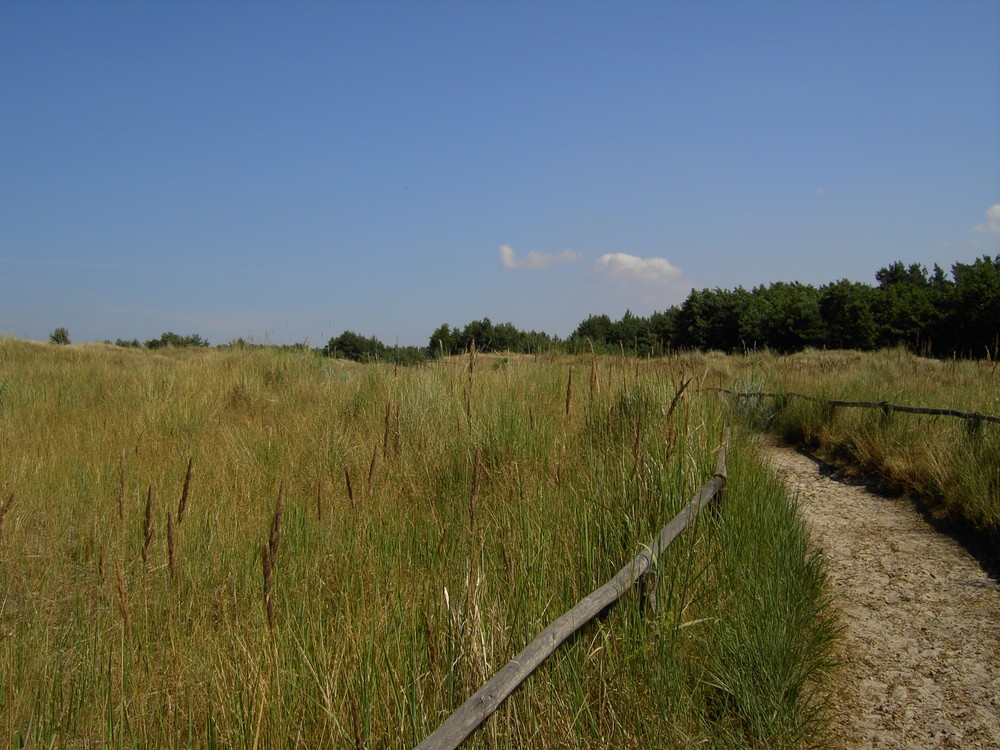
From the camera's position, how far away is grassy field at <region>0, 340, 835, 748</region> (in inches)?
70.9

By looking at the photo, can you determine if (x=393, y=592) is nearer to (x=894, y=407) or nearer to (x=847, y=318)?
(x=894, y=407)

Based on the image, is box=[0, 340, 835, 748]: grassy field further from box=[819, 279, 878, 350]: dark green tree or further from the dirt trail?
box=[819, 279, 878, 350]: dark green tree

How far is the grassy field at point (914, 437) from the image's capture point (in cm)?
523

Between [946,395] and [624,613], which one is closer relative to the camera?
[624,613]

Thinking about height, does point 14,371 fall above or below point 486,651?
above

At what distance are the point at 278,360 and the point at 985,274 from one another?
29.9 metres

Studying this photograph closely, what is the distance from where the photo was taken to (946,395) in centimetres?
865

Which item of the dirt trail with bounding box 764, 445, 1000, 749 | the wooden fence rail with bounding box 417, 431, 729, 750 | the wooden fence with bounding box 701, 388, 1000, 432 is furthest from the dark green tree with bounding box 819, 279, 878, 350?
the wooden fence rail with bounding box 417, 431, 729, 750

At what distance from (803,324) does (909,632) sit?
3359 centimetres

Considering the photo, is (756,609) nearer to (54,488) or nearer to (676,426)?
(676,426)

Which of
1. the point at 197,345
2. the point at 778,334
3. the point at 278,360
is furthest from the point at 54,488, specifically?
the point at 778,334

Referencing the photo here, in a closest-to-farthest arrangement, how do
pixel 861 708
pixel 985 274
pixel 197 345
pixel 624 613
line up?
pixel 624 613 < pixel 861 708 < pixel 197 345 < pixel 985 274

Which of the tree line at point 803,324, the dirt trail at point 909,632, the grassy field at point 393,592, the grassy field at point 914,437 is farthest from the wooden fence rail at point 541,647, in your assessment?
the tree line at point 803,324

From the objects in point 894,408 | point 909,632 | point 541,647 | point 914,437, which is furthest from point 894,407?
point 541,647
